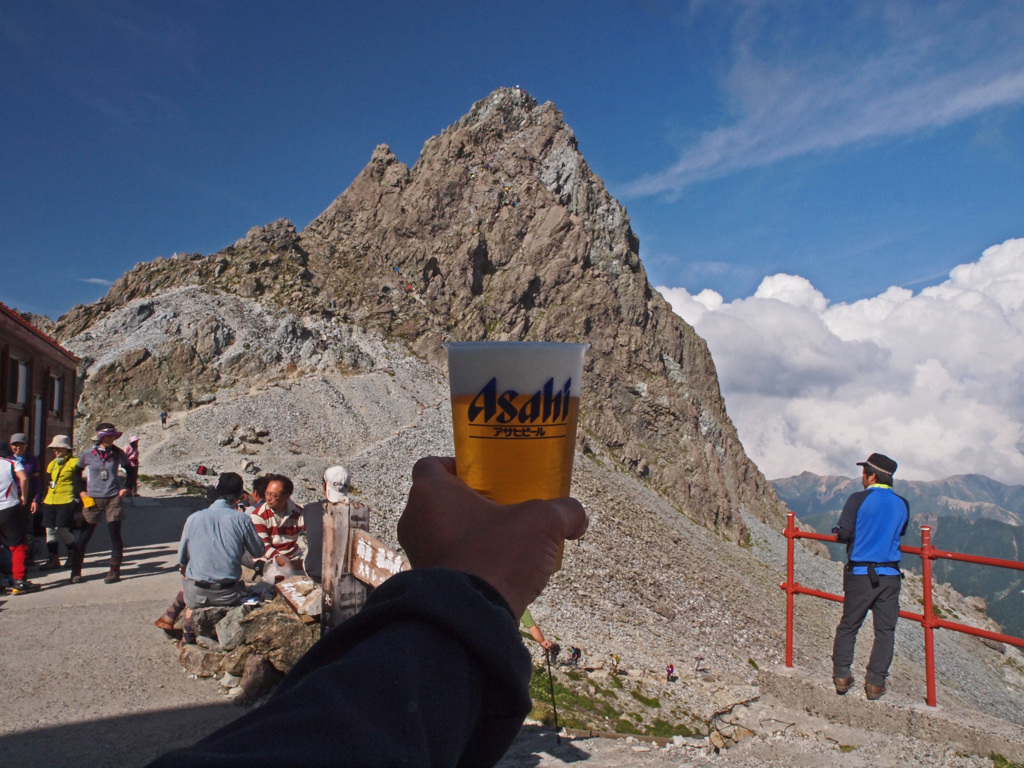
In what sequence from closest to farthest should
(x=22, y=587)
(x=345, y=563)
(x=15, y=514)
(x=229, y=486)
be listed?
1. (x=345, y=563)
2. (x=229, y=486)
3. (x=15, y=514)
4. (x=22, y=587)

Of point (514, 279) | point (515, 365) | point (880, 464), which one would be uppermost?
point (514, 279)

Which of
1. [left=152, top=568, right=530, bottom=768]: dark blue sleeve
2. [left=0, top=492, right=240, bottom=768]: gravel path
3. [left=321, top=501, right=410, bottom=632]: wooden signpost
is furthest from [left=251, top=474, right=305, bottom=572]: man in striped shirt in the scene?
[left=152, top=568, right=530, bottom=768]: dark blue sleeve

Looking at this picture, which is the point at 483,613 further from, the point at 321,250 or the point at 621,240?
the point at 621,240

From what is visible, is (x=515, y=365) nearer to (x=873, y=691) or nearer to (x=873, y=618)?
(x=873, y=618)

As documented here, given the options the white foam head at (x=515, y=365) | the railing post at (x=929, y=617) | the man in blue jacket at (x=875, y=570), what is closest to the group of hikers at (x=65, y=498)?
the white foam head at (x=515, y=365)

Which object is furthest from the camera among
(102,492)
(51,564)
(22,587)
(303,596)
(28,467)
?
(51,564)

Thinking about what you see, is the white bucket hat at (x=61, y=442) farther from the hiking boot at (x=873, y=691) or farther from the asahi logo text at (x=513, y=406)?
the hiking boot at (x=873, y=691)

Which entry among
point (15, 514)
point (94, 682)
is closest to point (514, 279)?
point (15, 514)
